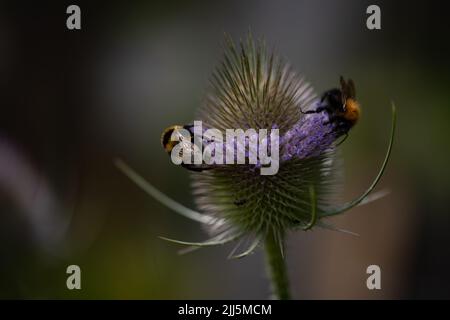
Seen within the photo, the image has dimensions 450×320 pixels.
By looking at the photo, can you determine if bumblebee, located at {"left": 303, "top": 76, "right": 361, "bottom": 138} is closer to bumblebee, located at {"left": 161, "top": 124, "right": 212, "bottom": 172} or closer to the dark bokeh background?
bumblebee, located at {"left": 161, "top": 124, "right": 212, "bottom": 172}

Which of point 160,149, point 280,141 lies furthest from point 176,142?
point 160,149

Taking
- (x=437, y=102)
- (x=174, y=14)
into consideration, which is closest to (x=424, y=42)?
(x=437, y=102)

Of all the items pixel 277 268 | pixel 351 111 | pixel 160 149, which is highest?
pixel 351 111

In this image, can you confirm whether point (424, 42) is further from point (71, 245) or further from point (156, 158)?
point (71, 245)

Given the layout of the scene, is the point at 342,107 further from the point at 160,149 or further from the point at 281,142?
the point at 160,149

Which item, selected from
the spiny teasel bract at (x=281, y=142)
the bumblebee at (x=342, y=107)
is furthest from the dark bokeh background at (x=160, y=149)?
the bumblebee at (x=342, y=107)
